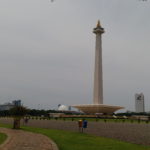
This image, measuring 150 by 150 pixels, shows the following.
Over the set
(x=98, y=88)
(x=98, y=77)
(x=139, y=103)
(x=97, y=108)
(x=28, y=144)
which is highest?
(x=98, y=77)

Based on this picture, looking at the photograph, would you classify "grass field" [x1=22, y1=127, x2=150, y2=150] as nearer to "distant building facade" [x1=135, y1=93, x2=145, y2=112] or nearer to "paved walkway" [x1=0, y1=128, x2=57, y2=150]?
"paved walkway" [x1=0, y1=128, x2=57, y2=150]

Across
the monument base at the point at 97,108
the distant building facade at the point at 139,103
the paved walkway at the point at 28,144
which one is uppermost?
the distant building facade at the point at 139,103

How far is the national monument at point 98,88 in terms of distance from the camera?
6131 cm

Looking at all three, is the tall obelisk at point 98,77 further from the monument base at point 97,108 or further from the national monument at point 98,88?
the monument base at point 97,108

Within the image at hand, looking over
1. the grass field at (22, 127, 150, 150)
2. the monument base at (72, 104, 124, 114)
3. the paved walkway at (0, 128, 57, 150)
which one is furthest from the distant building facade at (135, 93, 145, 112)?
the paved walkway at (0, 128, 57, 150)

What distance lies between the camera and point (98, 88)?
6644 centimetres

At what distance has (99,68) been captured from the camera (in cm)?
6706

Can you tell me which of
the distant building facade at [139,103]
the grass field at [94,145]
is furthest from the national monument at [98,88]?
the distant building facade at [139,103]

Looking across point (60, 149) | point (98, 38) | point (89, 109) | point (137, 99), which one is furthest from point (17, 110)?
point (137, 99)

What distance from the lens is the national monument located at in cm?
6131

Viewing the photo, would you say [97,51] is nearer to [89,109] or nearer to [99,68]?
[99,68]

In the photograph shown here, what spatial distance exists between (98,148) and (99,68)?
5652 cm

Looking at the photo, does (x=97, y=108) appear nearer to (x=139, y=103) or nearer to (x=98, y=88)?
(x=98, y=88)

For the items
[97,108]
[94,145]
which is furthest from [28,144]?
[97,108]
